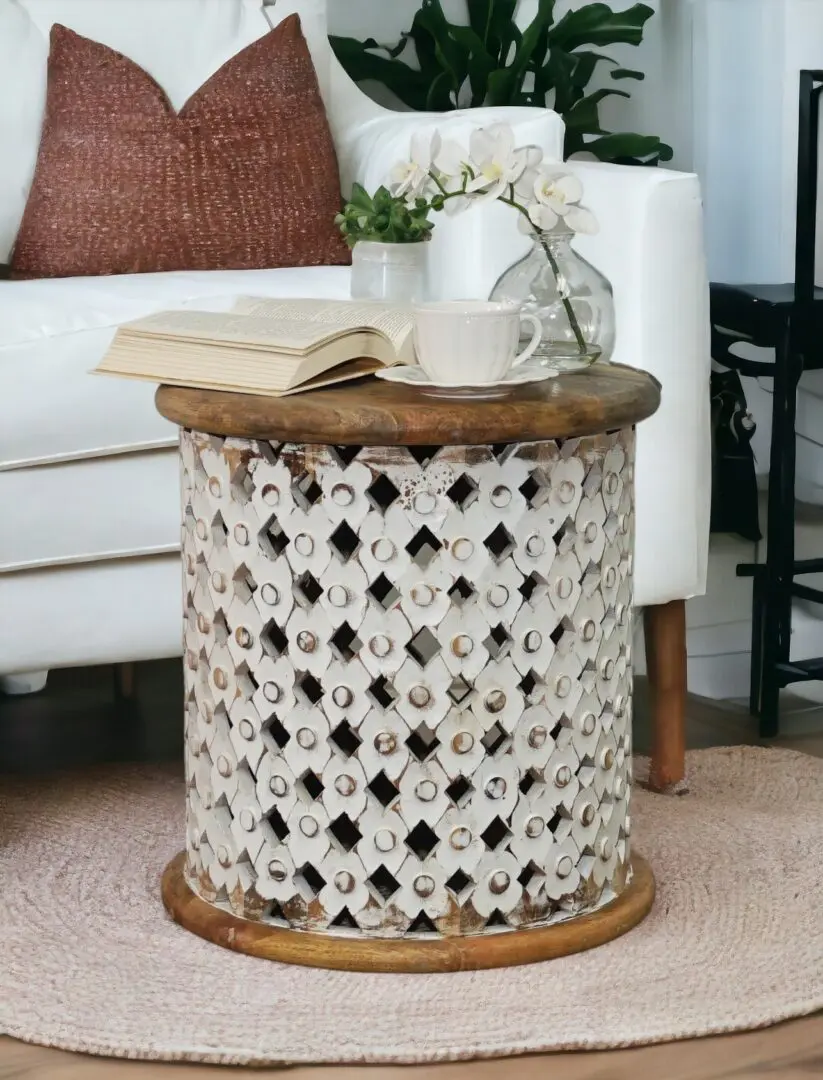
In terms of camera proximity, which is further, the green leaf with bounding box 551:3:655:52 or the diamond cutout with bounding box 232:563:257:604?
the green leaf with bounding box 551:3:655:52


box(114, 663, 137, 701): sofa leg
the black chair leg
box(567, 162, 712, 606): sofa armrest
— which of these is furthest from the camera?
box(114, 663, 137, 701): sofa leg

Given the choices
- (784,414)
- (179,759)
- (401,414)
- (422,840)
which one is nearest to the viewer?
(401,414)

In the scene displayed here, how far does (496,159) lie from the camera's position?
1.26 m

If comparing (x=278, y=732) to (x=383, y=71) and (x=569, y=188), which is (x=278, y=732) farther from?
(x=383, y=71)

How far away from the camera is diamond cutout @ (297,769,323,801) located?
119 centimetres

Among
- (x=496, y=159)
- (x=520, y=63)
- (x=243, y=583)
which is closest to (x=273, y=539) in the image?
(x=243, y=583)

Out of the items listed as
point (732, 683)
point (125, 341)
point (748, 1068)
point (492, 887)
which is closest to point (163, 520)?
point (125, 341)

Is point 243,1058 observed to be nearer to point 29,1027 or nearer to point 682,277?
point 29,1027

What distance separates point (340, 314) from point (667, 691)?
632 mm

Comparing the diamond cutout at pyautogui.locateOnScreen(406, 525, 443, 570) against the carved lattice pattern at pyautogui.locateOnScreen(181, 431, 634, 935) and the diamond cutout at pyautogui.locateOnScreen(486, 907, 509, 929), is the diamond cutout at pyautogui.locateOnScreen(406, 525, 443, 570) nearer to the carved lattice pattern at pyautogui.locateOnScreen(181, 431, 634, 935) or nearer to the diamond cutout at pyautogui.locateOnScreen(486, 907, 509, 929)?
the carved lattice pattern at pyautogui.locateOnScreen(181, 431, 634, 935)

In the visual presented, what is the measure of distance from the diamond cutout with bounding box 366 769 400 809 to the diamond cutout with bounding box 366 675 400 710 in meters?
0.06

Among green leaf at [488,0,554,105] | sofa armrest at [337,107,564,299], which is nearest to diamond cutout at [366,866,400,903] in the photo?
sofa armrest at [337,107,564,299]

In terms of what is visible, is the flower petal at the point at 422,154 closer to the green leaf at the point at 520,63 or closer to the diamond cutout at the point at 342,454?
the diamond cutout at the point at 342,454

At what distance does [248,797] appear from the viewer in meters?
1.22
